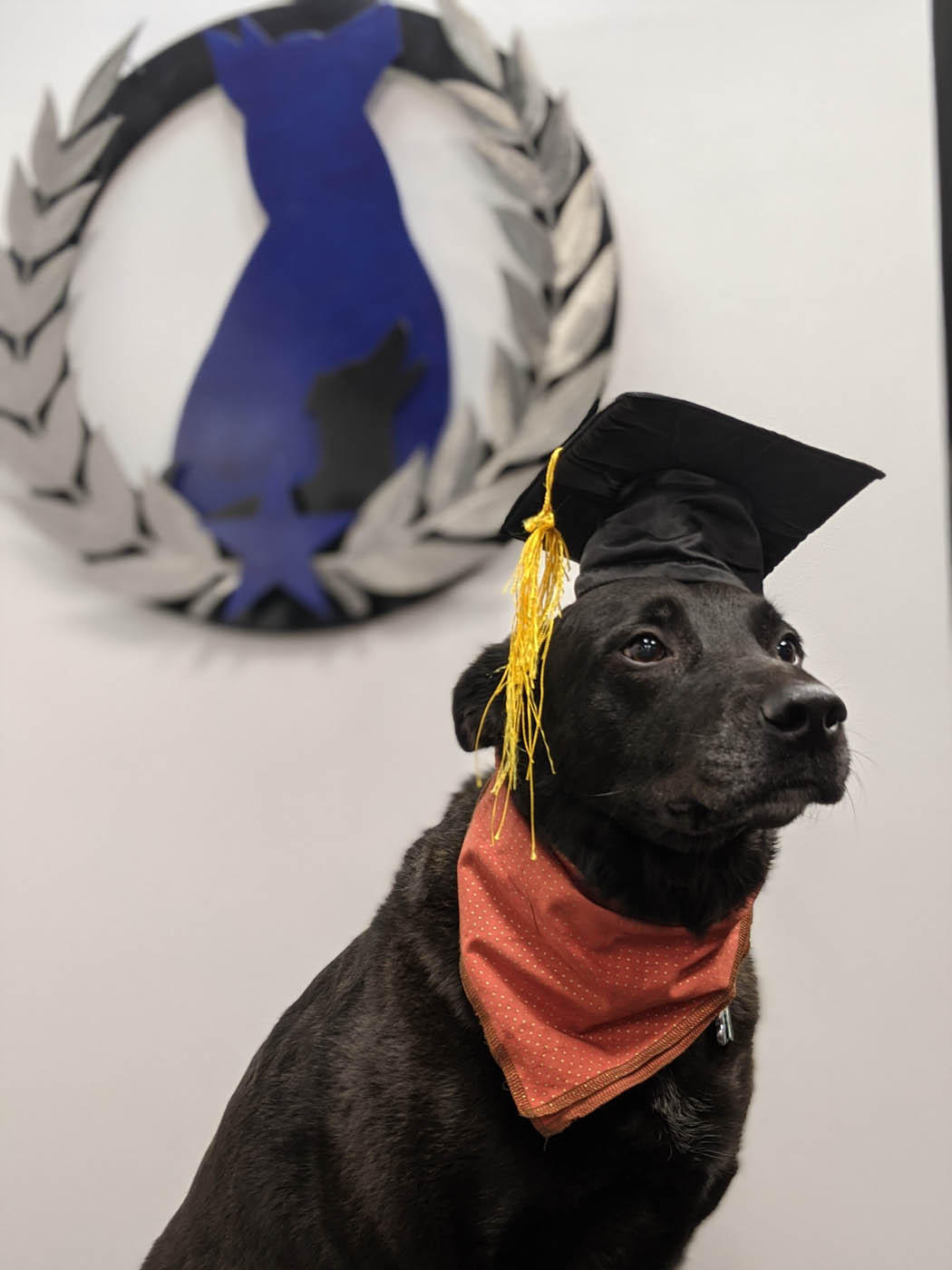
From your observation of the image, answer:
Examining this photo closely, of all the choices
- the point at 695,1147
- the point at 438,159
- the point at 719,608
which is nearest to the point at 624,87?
the point at 438,159

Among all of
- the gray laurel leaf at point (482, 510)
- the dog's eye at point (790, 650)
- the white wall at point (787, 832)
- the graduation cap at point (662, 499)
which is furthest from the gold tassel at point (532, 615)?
the gray laurel leaf at point (482, 510)

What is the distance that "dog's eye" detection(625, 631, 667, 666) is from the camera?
42.1 inches

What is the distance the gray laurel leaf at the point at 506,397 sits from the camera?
169 cm

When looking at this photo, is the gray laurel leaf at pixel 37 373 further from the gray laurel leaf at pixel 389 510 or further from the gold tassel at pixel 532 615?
the gold tassel at pixel 532 615

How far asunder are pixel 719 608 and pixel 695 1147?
0.51 metres

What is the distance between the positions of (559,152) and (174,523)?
31.2 inches

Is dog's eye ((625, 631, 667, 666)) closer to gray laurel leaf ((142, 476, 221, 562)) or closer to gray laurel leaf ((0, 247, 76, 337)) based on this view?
gray laurel leaf ((142, 476, 221, 562))

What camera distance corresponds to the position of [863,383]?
5.14ft

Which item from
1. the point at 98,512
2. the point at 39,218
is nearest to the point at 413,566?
the point at 98,512

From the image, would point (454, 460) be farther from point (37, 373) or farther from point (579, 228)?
point (37, 373)

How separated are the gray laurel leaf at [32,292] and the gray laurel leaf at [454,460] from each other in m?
0.65

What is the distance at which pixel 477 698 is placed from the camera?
1.24m

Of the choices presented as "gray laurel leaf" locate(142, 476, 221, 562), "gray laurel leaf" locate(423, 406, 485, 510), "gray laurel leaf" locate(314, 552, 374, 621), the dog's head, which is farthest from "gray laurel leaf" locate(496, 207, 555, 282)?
the dog's head

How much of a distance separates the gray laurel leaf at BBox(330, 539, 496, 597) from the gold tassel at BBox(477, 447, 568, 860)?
22.3 inches
